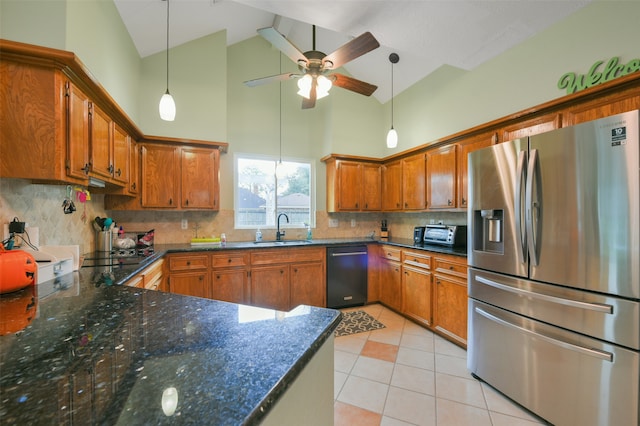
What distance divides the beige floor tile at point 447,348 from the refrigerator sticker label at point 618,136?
81.1 inches

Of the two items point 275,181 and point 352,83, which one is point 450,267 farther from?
point 275,181

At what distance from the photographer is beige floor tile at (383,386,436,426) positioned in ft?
5.84

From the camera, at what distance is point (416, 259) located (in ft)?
10.6

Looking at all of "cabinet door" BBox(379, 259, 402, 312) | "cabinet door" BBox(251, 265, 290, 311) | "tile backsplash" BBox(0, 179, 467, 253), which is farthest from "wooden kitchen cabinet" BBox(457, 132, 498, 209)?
"cabinet door" BBox(251, 265, 290, 311)

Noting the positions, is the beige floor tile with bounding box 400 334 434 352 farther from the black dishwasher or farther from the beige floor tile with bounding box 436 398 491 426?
the black dishwasher

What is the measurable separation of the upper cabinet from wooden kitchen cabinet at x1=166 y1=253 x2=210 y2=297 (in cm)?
202

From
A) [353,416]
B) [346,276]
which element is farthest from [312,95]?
[353,416]

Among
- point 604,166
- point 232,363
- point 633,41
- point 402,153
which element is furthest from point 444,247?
point 232,363

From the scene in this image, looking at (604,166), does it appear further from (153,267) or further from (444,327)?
(153,267)

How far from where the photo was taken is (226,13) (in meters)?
3.25

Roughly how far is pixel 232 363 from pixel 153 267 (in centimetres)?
225

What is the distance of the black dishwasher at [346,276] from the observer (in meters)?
3.68

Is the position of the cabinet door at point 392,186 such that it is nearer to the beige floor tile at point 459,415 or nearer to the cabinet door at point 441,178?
the cabinet door at point 441,178

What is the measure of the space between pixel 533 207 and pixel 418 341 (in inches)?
71.1
